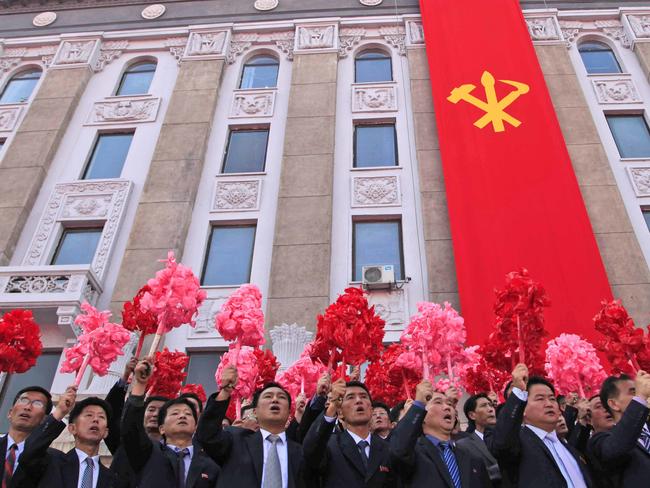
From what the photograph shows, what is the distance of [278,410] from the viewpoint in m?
4.29

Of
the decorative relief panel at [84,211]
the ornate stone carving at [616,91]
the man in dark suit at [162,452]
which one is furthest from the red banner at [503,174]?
the decorative relief panel at [84,211]

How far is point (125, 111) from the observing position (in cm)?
1547

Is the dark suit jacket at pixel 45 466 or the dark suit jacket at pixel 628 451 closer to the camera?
the dark suit jacket at pixel 628 451

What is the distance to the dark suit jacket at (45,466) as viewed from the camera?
13.4 feet

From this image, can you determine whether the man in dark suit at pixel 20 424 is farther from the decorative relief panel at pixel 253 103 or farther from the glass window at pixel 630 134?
the glass window at pixel 630 134

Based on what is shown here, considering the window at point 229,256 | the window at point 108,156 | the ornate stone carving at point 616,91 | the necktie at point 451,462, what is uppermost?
the ornate stone carving at point 616,91

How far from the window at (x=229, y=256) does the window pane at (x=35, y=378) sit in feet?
11.6

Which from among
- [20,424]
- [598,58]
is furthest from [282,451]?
[598,58]

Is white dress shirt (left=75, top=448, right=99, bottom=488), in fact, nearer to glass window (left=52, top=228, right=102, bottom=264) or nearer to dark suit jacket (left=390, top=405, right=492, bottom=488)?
dark suit jacket (left=390, top=405, right=492, bottom=488)

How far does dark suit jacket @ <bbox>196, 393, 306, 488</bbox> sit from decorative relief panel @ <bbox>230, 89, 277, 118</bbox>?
40.1 ft

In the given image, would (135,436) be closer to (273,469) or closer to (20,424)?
(273,469)

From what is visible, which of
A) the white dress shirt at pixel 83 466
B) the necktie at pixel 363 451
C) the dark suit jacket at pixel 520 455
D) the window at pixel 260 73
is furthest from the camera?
the window at pixel 260 73

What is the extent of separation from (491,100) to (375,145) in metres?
3.21

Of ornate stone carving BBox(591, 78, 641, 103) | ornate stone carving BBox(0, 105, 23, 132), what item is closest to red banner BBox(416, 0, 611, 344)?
ornate stone carving BBox(591, 78, 641, 103)
